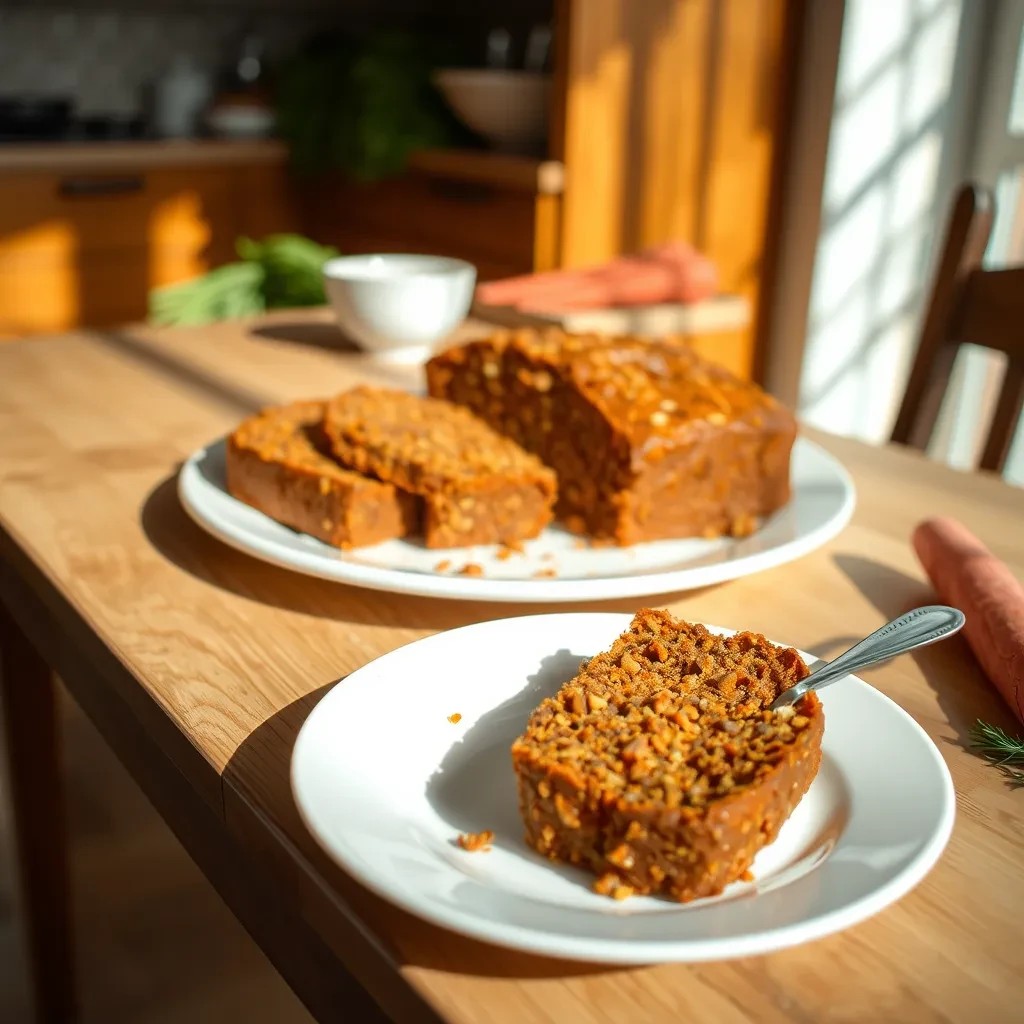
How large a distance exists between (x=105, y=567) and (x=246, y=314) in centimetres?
120

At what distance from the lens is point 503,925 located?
46cm

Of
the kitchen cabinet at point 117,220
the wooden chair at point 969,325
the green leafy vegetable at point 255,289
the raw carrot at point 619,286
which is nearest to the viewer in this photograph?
the wooden chair at point 969,325

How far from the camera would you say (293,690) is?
2.41ft

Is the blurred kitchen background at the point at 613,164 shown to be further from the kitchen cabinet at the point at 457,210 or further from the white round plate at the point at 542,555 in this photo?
the white round plate at the point at 542,555


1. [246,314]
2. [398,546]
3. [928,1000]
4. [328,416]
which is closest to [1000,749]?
[928,1000]

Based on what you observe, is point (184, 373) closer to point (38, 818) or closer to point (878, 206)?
point (38, 818)

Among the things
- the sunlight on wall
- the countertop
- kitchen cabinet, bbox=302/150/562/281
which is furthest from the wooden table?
the countertop

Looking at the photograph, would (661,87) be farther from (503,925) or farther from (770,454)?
(503,925)

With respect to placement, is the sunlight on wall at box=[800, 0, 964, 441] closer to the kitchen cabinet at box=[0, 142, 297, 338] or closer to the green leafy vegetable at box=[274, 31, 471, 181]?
the green leafy vegetable at box=[274, 31, 471, 181]

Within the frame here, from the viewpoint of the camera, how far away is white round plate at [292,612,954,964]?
0.48 m

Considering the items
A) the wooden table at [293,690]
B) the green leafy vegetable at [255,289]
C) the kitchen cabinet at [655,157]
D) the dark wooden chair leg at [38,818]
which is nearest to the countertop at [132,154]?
the kitchen cabinet at [655,157]

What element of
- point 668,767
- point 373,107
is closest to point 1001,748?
point 668,767

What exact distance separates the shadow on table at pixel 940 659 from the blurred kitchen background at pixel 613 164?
6.00 feet

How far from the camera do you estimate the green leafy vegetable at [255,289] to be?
200 cm
